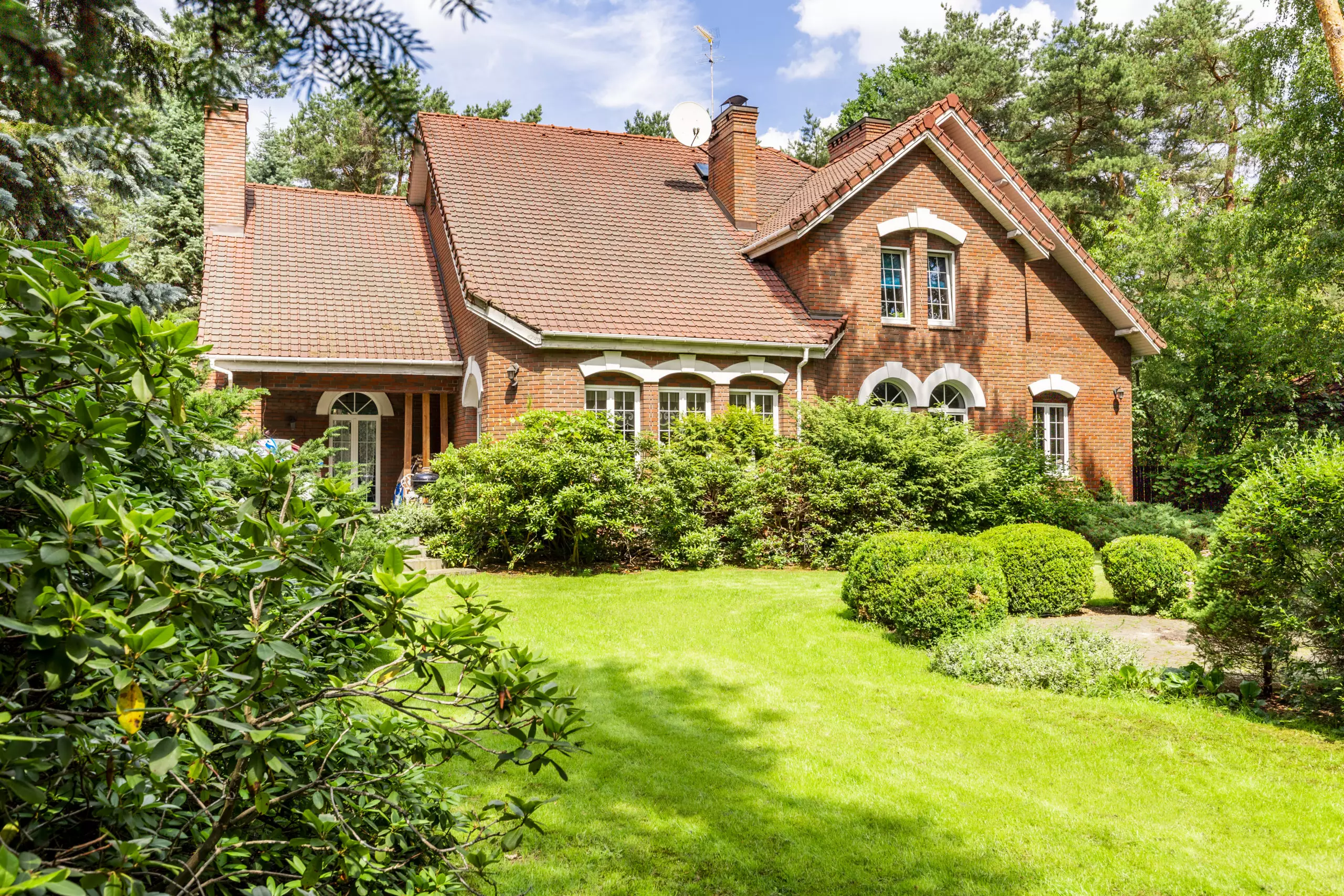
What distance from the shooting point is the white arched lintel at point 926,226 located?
17828 millimetres

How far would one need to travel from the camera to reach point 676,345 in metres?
15.4

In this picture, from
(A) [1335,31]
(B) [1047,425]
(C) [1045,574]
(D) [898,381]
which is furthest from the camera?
(B) [1047,425]

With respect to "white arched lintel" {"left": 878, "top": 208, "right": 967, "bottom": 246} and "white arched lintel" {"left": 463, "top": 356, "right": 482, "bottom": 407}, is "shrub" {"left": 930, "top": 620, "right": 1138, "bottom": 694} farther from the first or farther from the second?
"white arched lintel" {"left": 878, "top": 208, "right": 967, "bottom": 246}

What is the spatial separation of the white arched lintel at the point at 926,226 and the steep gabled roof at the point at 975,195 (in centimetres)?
91

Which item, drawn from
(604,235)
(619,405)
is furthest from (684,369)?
(604,235)

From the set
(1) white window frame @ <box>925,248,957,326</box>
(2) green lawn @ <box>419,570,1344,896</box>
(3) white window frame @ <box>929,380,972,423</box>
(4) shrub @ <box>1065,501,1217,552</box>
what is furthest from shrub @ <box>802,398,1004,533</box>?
(2) green lawn @ <box>419,570,1344,896</box>

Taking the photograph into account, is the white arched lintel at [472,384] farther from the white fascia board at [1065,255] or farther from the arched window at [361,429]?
the white fascia board at [1065,255]

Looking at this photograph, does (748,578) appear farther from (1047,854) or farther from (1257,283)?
(1257,283)

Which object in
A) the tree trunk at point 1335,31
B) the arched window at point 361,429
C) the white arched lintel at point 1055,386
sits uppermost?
the tree trunk at point 1335,31

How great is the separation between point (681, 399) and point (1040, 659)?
9327 mm

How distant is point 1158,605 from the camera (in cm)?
988

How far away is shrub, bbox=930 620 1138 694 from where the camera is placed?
23.8ft

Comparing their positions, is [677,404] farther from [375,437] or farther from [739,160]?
[375,437]

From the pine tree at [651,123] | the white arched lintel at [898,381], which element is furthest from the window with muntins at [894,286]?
the pine tree at [651,123]
